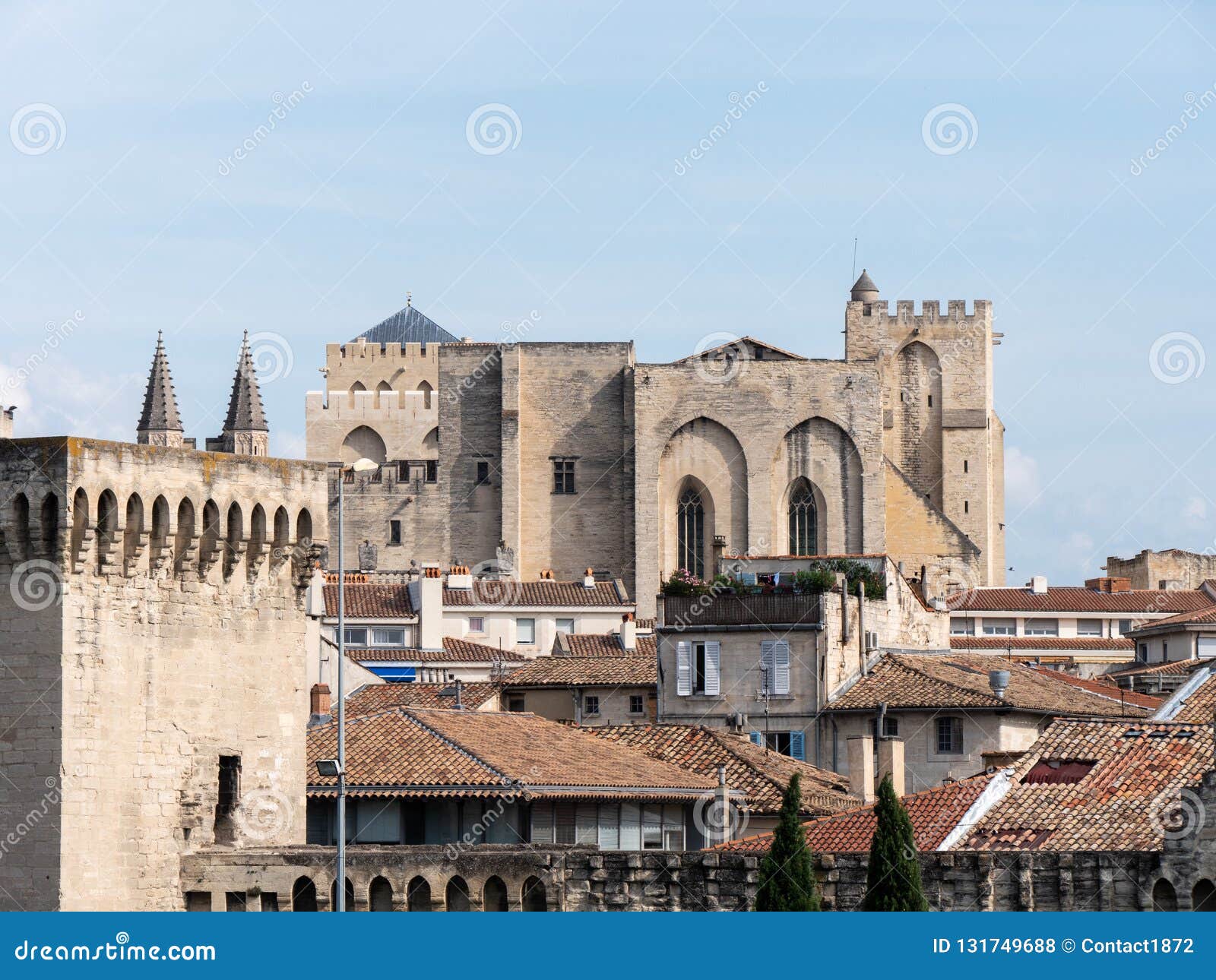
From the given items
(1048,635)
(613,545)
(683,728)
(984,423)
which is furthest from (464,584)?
(683,728)

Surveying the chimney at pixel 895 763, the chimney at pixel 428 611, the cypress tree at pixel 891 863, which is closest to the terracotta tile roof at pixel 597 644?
the chimney at pixel 428 611

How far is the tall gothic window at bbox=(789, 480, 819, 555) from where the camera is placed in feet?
356

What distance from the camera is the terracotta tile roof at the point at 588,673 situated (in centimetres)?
6144

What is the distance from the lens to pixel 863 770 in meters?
48.5

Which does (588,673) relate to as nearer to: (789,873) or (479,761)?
(479,761)

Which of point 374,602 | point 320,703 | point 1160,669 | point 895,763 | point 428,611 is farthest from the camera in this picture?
point 374,602

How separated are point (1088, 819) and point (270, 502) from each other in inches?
430

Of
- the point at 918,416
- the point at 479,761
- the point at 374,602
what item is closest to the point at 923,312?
the point at 918,416

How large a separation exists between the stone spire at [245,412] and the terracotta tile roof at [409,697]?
72.2 m

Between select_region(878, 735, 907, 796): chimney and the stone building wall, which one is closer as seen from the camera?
the stone building wall

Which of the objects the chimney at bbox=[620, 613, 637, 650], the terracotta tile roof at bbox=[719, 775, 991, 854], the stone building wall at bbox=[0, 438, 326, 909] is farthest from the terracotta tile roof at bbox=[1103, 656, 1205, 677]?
the stone building wall at bbox=[0, 438, 326, 909]

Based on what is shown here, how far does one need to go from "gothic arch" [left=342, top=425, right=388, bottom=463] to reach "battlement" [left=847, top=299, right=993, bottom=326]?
22.0m

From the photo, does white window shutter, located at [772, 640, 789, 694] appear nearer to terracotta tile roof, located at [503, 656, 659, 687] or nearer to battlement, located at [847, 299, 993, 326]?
terracotta tile roof, located at [503, 656, 659, 687]

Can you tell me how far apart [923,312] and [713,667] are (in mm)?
64791
